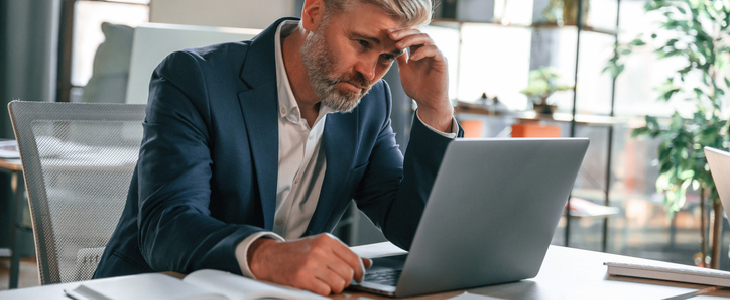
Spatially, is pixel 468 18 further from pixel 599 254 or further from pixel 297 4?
pixel 599 254

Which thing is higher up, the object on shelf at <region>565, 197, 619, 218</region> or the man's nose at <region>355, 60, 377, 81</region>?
the man's nose at <region>355, 60, 377, 81</region>

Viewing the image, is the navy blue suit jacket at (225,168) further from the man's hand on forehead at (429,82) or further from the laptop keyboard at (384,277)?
the laptop keyboard at (384,277)

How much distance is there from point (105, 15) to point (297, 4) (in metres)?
1.43

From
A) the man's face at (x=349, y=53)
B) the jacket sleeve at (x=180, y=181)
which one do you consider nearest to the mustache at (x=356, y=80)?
the man's face at (x=349, y=53)

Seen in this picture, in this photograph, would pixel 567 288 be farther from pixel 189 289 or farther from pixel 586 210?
pixel 586 210

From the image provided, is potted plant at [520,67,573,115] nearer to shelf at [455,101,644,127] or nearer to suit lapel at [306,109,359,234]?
shelf at [455,101,644,127]

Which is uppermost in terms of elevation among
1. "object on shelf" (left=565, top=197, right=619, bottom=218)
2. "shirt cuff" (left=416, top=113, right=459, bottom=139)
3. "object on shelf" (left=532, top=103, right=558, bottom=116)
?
"shirt cuff" (left=416, top=113, right=459, bottom=139)

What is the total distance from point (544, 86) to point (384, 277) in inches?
119

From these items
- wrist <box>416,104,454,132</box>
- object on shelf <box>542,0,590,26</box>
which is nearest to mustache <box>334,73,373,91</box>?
wrist <box>416,104,454,132</box>

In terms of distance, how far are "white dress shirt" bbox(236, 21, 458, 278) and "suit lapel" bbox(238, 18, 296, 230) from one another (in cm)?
7

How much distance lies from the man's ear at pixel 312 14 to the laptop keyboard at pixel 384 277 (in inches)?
22.6

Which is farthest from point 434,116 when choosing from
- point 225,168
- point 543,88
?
point 543,88

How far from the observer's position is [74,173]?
4.65ft

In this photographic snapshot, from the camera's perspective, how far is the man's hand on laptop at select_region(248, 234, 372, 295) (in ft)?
2.98
